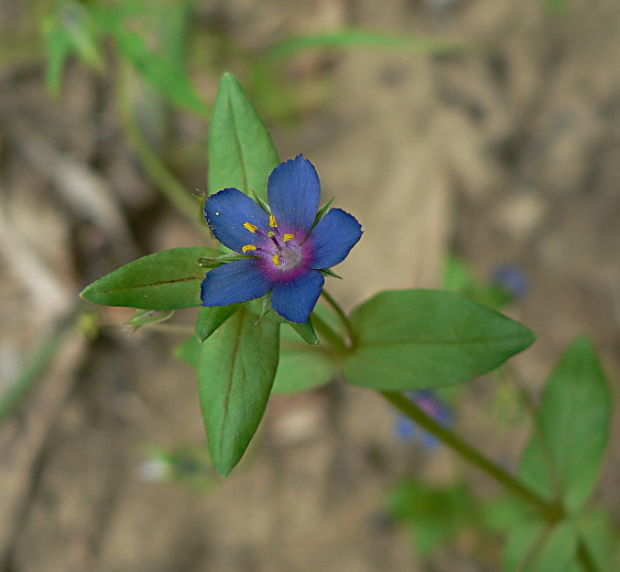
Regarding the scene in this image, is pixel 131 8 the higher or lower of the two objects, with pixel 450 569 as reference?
higher

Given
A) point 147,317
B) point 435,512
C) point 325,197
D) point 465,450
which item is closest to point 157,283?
point 147,317

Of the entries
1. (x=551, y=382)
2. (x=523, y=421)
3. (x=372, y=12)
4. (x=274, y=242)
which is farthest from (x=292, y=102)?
(x=274, y=242)

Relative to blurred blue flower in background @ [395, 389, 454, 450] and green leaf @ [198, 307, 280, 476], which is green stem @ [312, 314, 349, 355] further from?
blurred blue flower in background @ [395, 389, 454, 450]

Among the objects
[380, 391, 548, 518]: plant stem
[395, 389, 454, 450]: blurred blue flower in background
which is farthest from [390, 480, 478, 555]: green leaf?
[380, 391, 548, 518]: plant stem

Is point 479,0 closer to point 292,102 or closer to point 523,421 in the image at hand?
point 292,102

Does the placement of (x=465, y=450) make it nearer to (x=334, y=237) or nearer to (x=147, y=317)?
(x=334, y=237)

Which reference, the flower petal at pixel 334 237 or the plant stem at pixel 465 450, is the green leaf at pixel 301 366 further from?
the flower petal at pixel 334 237
